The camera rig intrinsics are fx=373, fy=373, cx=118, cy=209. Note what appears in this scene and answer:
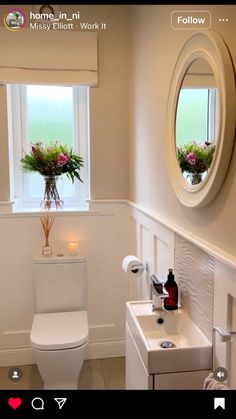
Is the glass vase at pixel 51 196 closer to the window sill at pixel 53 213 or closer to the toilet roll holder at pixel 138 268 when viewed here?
the window sill at pixel 53 213

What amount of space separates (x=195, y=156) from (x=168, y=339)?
0.74 m

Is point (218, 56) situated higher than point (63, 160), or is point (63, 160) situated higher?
point (218, 56)

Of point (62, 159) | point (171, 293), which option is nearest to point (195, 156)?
point (171, 293)

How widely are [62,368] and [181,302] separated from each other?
804mm

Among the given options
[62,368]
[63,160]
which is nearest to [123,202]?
[63,160]

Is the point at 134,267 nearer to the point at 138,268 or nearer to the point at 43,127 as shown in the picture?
the point at 138,268

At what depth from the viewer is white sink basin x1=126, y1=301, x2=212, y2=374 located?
4.15ft

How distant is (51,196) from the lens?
253cm
